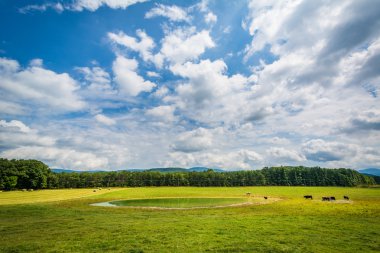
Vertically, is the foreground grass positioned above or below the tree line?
below

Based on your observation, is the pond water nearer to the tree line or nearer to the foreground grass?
the foreground grass

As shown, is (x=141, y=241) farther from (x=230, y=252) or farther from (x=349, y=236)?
(x=349, y=236)

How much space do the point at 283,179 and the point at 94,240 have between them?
171 meters

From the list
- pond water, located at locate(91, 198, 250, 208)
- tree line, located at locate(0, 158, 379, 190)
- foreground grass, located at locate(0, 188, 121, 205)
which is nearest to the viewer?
pond water, located at locate(91, 198, 250, 208)

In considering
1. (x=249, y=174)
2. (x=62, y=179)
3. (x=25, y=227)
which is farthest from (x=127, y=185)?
(x=25, y=227)

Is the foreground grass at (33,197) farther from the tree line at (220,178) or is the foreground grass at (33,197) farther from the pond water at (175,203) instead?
the tree line at (220,178)

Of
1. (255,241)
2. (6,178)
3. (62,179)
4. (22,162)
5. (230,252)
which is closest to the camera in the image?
(230,252)

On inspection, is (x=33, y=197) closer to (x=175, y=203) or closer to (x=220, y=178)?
(x=175, y=203)

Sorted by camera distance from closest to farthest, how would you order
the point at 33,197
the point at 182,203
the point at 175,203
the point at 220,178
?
the point at 182,203
the point at 175,203
the point at 33,197
the point at 220,178

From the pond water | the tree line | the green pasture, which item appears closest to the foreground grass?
the pond water

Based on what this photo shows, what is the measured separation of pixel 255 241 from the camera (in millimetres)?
17141

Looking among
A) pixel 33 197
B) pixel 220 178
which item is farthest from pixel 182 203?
pixel 220 178

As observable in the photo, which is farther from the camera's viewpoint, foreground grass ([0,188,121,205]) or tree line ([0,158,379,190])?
tree line ([0,158,379,190])

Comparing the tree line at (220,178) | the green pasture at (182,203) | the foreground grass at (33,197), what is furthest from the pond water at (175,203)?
the tree line at (220,178)
